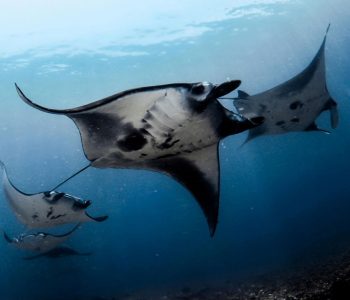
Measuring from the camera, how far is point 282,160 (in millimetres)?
119438

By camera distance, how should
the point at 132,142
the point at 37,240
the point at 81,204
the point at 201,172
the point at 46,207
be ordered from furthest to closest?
the point at 37,240 < the point at 46,207 < the point at 81,204 < the point at 201,172 < the point at 132,142

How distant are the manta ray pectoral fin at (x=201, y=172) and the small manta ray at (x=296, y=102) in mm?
2011

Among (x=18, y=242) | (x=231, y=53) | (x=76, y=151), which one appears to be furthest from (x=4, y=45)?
(x=76, y=151)

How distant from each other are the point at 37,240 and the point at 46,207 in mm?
3328

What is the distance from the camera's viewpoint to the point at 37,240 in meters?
9.71

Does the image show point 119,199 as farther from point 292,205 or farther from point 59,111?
point 59,111

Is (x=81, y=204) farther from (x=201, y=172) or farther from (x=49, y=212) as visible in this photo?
(x=201, y=172)

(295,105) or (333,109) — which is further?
(333,109)

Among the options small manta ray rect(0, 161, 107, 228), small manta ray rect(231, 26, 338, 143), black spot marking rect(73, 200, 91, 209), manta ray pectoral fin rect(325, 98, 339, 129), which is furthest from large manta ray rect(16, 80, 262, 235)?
manta ray pectoral fin rect(325, 98, 339, 129)

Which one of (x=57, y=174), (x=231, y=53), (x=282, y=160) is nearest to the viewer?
(x=231, y=53)

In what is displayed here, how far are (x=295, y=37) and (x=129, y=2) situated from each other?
17.5m

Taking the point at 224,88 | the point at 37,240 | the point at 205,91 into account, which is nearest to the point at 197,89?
the point at 205,91

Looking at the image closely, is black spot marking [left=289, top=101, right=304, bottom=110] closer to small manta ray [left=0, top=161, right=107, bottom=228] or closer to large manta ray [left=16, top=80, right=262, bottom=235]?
large manta ray [left=16, top=80, right=262, bottom=235]

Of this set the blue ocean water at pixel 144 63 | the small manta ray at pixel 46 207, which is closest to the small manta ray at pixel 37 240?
the small manta ray at pixel 46 207
